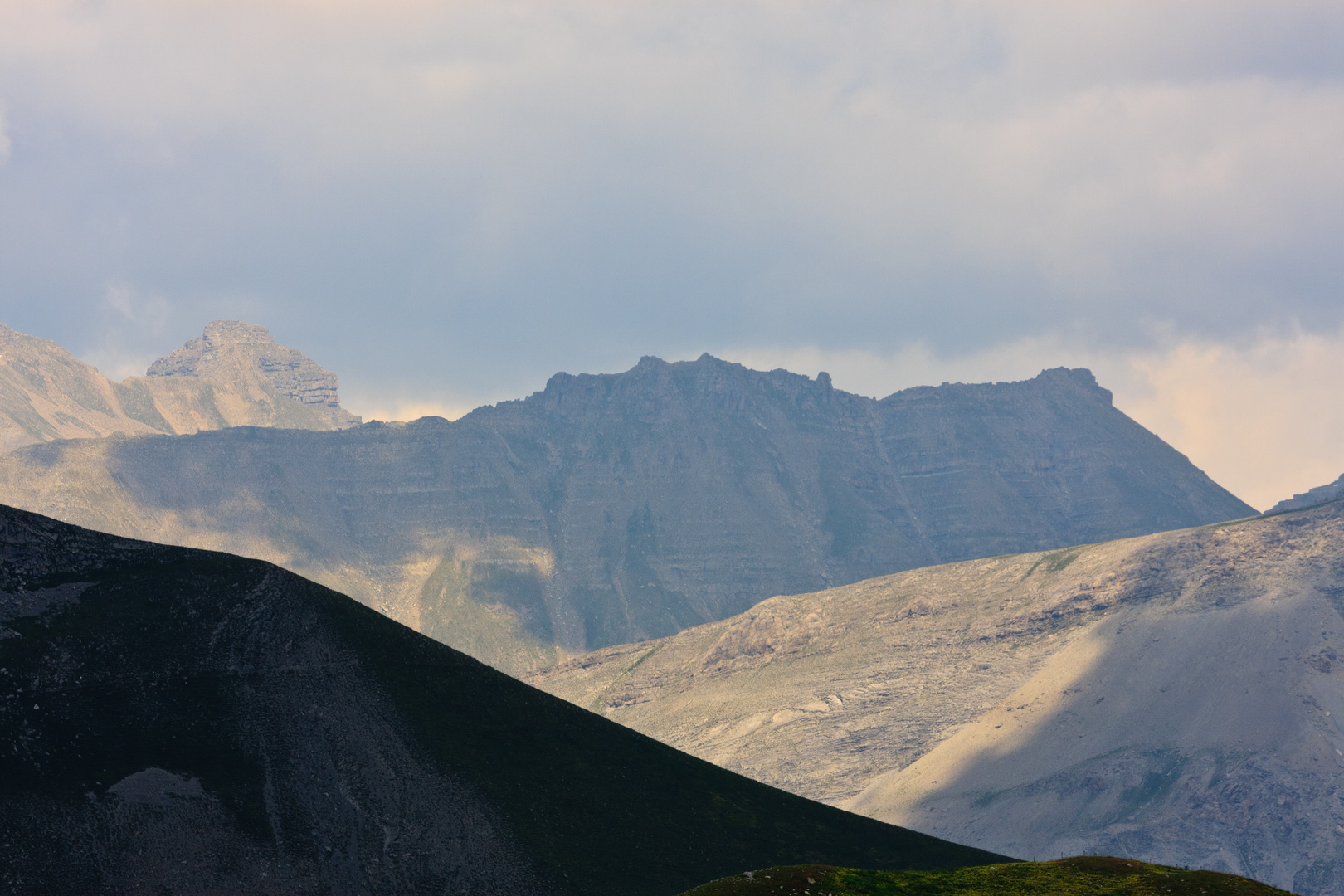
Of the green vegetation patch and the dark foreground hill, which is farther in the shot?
the dark foreground hill

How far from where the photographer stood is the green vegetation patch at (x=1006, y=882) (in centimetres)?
7919

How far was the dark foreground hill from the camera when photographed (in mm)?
128125

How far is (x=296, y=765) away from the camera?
14425 centimetres

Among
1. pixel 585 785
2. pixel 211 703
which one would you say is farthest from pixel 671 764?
pixel 211 703

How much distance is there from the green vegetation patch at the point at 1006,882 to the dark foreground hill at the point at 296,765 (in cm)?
6411

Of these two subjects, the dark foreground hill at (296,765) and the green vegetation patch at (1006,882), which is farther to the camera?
the dark foreground hill at (296,765)

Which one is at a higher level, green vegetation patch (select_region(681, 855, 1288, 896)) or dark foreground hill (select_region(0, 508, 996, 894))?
dark foreground hill (select_region(0, 508, 996, 894))

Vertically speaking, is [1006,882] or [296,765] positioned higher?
[296,765]

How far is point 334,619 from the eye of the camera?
16862cm

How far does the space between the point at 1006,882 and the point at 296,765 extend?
84.8 meters

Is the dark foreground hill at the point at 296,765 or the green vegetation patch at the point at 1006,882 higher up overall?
the dark foreground hill at the point at 296,765

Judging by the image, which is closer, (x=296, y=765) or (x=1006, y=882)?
(x=1006, y=882)

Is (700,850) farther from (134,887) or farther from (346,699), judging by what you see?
(134,887)

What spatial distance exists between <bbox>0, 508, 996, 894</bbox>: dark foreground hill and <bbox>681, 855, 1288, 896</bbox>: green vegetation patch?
210 ft
